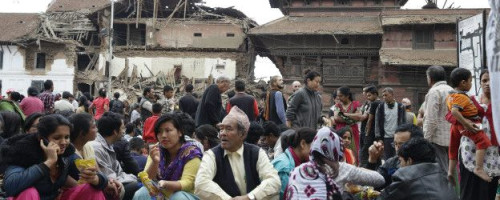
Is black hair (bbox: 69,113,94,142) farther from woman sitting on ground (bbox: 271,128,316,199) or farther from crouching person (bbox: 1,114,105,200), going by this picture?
woman sitting on ground (bbox: 271,128,316,199)

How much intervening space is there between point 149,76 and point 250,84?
7186mm

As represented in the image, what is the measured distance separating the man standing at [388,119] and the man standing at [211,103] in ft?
9.02

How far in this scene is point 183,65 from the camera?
37.3 meters

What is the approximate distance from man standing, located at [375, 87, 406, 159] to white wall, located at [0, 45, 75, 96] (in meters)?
33.3

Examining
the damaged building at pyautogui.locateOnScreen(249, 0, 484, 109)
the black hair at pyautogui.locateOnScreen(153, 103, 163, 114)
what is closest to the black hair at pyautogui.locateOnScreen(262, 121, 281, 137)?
the black hair at pyautogui.locateOnScreen(153, 103, 163, 114)

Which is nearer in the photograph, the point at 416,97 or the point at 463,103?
the point at 463,103

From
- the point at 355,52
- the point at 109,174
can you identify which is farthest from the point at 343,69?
the point at 109,174

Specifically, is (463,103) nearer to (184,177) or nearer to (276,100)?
(184,177)

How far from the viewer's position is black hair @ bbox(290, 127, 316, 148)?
535 centimetres

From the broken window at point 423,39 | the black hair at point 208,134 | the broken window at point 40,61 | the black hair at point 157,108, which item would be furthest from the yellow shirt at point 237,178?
the broken window at point 40,61

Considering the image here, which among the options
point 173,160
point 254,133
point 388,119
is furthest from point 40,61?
point 173,160

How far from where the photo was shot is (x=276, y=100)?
9930 mm

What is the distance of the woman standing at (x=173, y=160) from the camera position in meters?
5.23

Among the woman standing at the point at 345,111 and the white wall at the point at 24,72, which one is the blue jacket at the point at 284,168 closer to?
the woman standing at the point at 345,111
